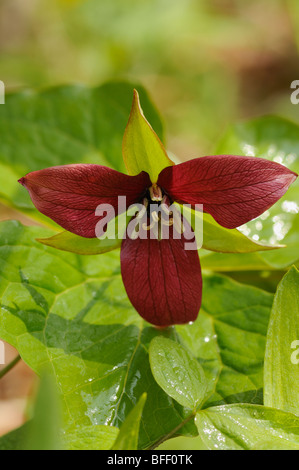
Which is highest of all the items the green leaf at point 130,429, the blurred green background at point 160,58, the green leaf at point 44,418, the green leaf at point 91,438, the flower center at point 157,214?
the blurred green background at point 160,58

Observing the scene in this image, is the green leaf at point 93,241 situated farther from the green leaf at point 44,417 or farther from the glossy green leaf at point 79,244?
the green leaf at point 44,417

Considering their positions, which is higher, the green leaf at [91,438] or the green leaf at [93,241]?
the green leaf at [93,241]

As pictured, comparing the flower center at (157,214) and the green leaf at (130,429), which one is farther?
the flower center at (157,214)

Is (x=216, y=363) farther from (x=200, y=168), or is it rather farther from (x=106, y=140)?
(x=106, y=140)

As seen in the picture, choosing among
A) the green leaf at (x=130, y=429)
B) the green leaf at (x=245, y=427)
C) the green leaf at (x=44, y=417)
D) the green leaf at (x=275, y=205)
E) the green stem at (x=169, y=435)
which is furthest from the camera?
the green leaf at (x=275, y=205)

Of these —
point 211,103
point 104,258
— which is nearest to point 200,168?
point 104,258

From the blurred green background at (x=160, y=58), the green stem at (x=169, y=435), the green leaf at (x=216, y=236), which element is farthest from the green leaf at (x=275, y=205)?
the blurred green background at (x=160, y=58)

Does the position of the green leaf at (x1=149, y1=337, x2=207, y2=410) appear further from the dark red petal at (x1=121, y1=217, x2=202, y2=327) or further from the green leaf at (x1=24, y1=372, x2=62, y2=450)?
the green leaf at (x1=24, y1=372, x2=62, y2=450)
